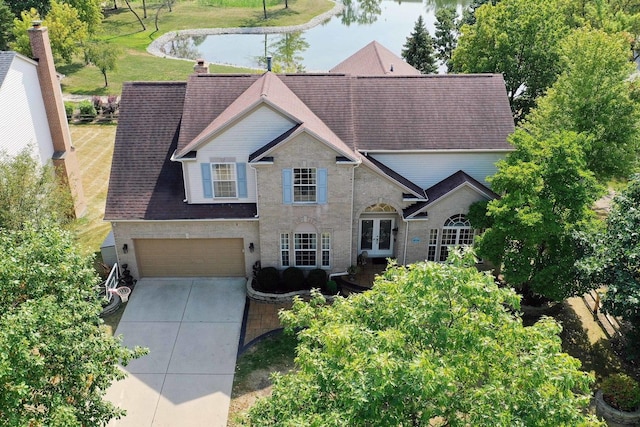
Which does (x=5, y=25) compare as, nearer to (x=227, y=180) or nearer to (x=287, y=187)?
(x=227, y=180)

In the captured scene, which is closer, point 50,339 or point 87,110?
point 50,339

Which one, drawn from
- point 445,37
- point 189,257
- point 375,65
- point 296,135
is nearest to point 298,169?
point 296,135

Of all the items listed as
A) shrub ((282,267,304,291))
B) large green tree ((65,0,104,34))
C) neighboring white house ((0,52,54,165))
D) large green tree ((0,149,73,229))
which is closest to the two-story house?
shrub ((282,267,304,291))

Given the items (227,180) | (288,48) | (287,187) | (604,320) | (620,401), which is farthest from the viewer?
(288,48)

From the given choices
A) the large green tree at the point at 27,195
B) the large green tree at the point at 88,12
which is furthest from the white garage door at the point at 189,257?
the large green tree at the point at 88,12

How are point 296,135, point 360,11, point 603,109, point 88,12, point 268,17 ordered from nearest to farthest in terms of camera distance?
point 296,135
point 603,109
point 88,12
point 268,17
point 360,11

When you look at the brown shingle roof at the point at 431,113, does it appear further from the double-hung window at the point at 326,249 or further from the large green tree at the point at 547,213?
the double-hung window at the point at 326,249

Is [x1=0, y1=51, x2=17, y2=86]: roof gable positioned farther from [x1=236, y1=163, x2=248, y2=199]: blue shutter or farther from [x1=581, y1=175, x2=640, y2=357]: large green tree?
[x1=581, y1=175, x2=640, y2=357]: large green tree
